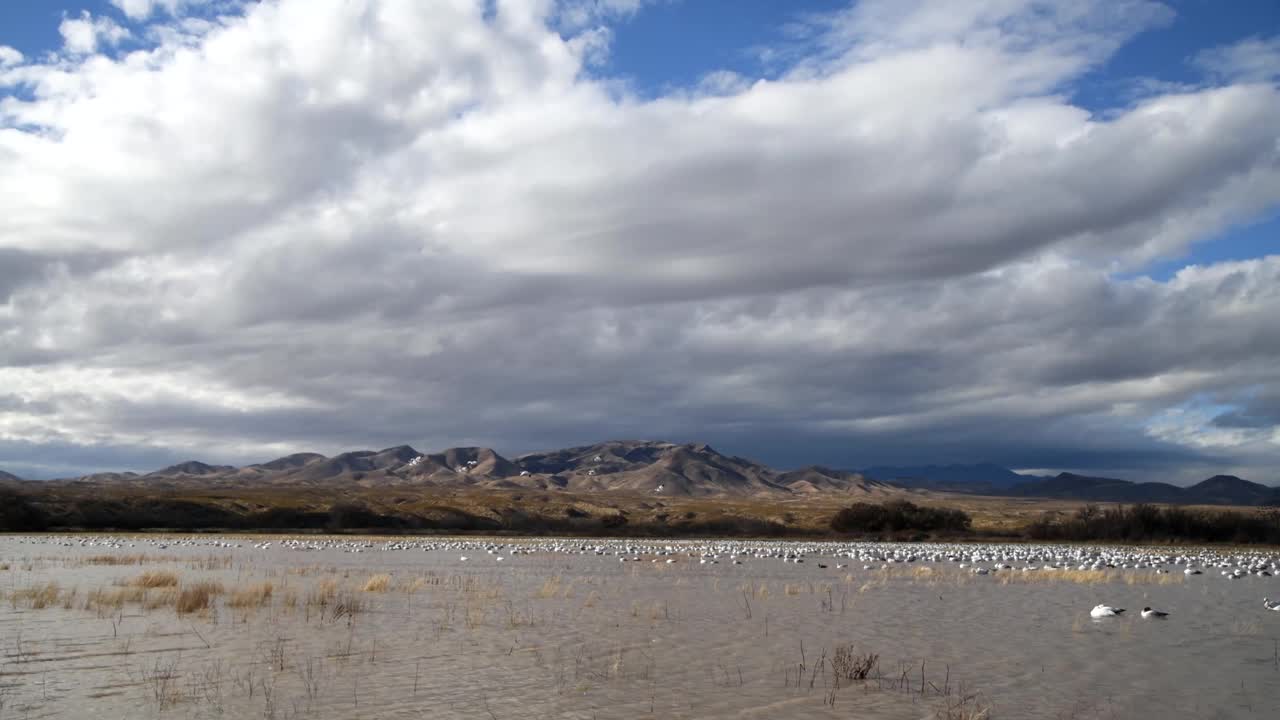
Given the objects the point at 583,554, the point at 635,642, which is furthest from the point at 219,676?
the point at 583,554

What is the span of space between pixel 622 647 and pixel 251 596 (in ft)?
31.2

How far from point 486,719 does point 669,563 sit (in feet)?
87.0

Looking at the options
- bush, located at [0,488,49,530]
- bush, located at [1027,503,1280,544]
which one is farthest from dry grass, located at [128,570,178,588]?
bush, located at [1027,503,1280,544]

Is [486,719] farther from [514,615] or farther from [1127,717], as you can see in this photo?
[514,615]

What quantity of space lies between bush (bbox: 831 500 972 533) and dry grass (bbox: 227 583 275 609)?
2175 inches

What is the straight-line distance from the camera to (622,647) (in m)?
15.2

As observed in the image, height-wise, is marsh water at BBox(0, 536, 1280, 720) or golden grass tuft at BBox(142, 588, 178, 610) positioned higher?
golden grass tuft at BBox(142, 588, 178, 610)

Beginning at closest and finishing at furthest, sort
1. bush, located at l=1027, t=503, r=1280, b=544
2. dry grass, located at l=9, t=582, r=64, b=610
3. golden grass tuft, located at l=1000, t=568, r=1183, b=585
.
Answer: dry grass, located at l=9, t=582, r=64, b=610 < golden grass tuft, located at l=1000, t=568, r=1183, b=585 < bush, located at l=1027, t=503, r=1280, b=544

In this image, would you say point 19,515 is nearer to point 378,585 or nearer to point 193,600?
point 378,585

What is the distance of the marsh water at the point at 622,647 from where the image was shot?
36.9ft

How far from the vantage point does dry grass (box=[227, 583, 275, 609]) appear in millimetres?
20016

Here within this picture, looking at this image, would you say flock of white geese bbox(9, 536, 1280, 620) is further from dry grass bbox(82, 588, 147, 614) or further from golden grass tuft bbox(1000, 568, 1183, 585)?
dry grass bbox(82, 588, 147, 614)

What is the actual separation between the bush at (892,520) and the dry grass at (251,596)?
55.2m

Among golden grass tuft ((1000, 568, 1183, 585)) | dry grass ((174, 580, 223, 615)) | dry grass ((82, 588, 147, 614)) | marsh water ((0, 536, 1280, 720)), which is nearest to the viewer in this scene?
marsh water ((0, 536, 1280, 720))
